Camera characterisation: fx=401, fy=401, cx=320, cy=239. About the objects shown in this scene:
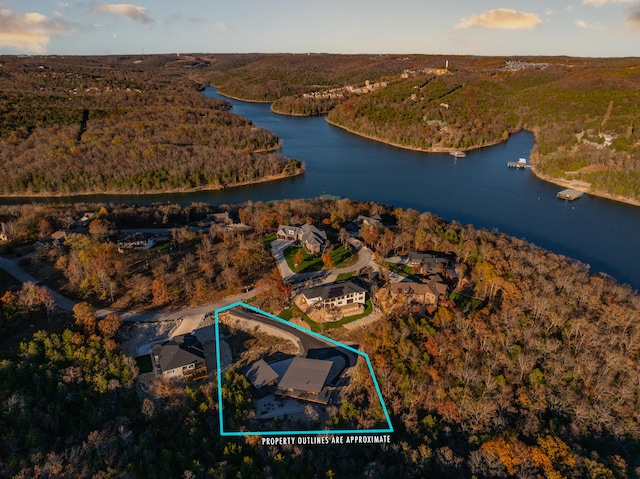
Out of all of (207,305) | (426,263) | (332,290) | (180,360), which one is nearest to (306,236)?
(332,290)

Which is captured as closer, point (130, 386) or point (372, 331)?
point (130, 386)

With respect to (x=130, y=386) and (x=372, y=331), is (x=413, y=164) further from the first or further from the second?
(x=130, y=386)

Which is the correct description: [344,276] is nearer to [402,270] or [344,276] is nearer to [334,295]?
[334,295]

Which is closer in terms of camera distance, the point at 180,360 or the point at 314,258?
the point at 180,360

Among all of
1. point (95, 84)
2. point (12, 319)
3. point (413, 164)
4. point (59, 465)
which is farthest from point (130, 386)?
point (95, 84)

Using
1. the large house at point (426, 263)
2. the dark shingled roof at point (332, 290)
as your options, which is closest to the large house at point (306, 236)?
the dark shingled roof at point (332, 290)

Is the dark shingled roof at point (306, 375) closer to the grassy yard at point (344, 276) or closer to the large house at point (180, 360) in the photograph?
the large house at point (180, 360)
